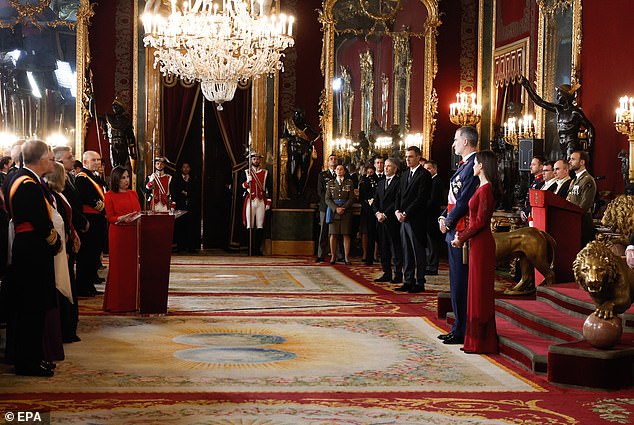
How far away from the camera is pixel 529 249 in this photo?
8.77 meters

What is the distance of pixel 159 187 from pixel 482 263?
9.23m

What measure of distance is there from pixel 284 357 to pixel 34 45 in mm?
10689

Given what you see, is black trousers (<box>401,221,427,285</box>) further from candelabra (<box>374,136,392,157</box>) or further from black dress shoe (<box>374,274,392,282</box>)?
candelabra (<box>374,136,392,157</box>)

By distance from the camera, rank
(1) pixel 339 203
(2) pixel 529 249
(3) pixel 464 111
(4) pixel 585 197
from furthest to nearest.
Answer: (3) pixel 464 111 < (1) pixel 339 203 < (4) pixel 585 197 < (2) pixel 529 249

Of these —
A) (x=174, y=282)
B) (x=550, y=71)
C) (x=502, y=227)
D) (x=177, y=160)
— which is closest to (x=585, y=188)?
(x=502, y=227)

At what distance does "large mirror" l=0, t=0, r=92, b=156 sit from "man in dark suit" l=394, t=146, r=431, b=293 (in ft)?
22.7

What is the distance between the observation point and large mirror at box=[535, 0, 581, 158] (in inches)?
490

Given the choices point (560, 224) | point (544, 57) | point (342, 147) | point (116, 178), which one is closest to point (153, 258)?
point (116, 178)

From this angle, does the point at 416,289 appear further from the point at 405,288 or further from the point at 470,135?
the point at 470,135

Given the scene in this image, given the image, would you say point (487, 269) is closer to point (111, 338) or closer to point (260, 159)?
point (111, 338)

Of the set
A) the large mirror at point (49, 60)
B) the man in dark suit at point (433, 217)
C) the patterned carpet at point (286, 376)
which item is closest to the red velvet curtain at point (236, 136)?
the large mirror at point (49, 60)

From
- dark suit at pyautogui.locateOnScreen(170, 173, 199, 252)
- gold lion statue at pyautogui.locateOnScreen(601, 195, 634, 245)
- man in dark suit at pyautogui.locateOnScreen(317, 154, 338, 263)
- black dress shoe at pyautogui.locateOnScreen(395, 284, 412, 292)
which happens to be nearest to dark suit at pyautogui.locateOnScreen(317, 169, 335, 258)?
man in dark suit at pyautogui.locateOnScreen(317, 154, 338, 263)

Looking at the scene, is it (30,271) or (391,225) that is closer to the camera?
(30,271)

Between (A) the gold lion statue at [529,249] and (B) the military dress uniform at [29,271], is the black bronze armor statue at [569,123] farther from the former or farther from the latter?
(B) the military dress uniform at [29,271]
